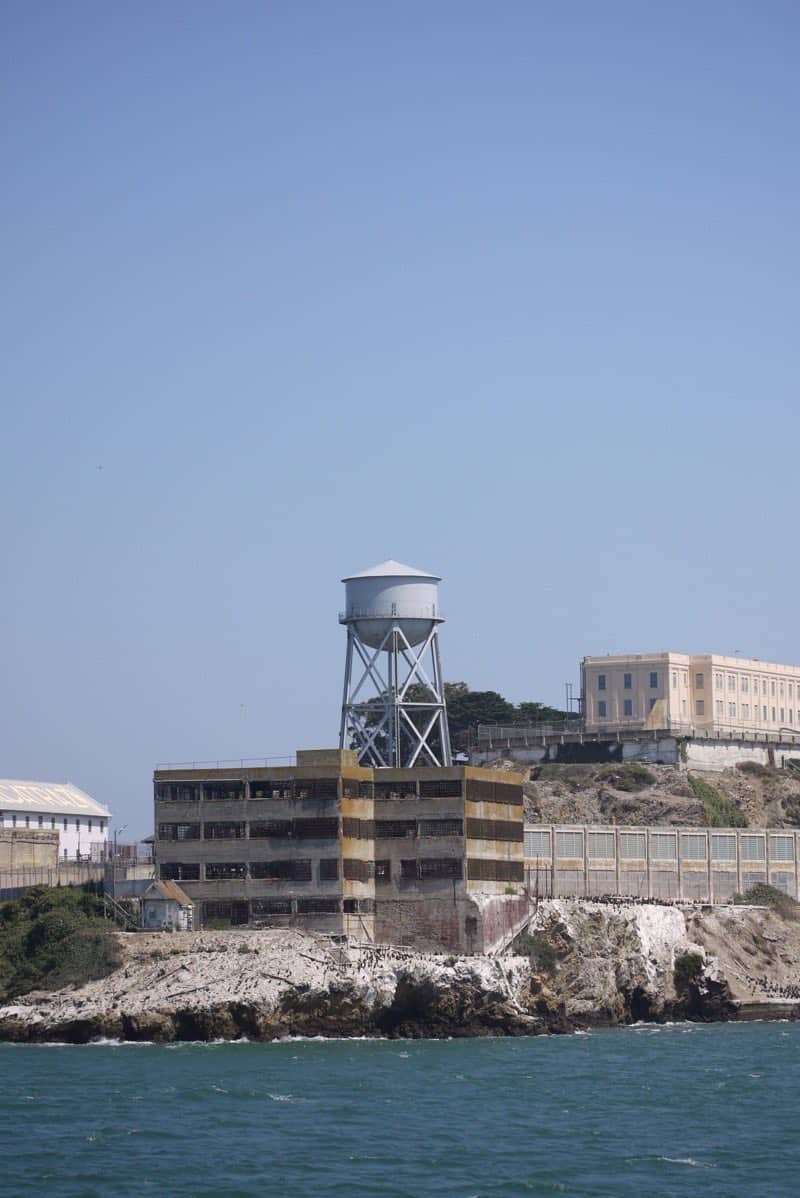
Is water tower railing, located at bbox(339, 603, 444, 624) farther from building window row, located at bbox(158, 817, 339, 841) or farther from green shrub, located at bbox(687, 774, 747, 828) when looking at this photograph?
green shrub, located at bbox(687, 774, 747, 828)

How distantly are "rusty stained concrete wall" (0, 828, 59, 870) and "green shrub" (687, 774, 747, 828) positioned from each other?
142 ft

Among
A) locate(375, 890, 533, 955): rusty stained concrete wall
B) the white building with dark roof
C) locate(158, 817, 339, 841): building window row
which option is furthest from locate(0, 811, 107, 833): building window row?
locate(375, 890, 533, 955): rusty stained concrete wall

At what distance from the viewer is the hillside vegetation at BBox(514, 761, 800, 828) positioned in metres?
141

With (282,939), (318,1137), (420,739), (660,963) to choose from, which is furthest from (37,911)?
(318,1137)

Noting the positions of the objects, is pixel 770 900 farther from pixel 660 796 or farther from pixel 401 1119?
pixel 401 1119

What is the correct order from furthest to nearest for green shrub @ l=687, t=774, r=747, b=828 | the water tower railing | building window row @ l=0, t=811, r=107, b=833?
building window row @ l=0, t=811, r=107, b=833
green shrub @ l=687, t=774, r=747, b=828
the water tower railing

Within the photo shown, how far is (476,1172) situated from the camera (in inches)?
2414

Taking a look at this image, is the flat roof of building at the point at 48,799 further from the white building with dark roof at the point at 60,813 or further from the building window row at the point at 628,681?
the building window row at the point at 628,681

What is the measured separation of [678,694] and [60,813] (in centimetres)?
4730

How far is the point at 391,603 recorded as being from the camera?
118m

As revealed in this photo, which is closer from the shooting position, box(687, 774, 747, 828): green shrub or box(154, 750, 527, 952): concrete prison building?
box(154, 750, 527, 952): concrete prison building

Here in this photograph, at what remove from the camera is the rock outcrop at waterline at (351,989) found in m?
92.2

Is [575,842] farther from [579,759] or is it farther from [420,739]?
[579,759]

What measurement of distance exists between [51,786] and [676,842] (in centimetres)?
5471
